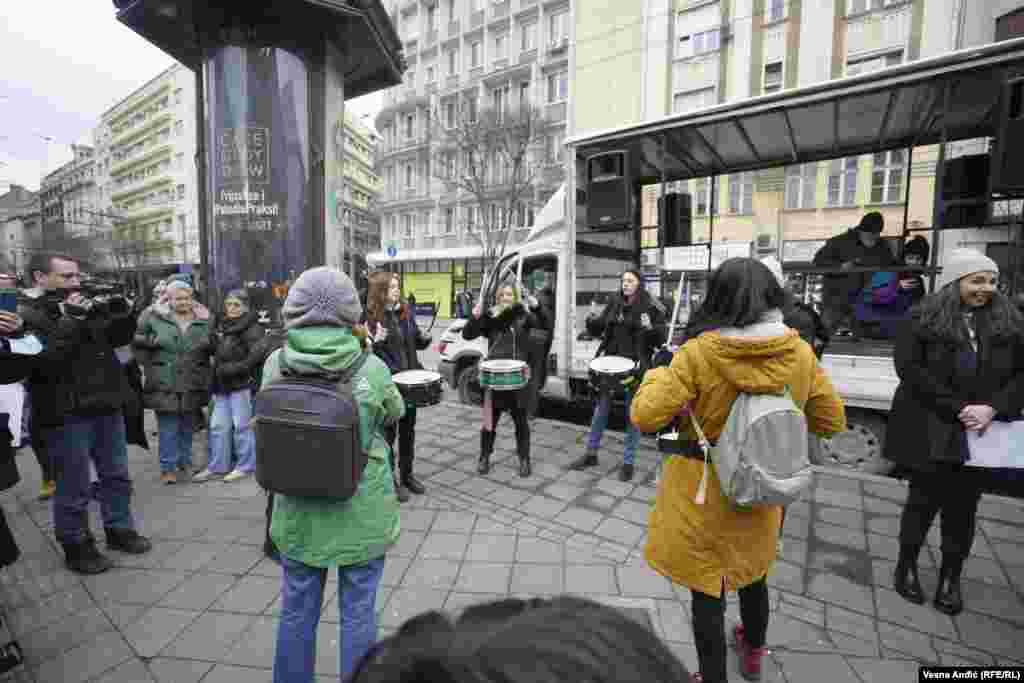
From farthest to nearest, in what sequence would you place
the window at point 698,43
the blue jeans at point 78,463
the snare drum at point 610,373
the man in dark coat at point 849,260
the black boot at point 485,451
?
the window at point 698,43 → the man in dark coat at point 849,260 → the black boot at point 485,451 → the snare drum at point 610,373 → the blue jeans at point 78,463

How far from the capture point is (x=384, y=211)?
36500mm

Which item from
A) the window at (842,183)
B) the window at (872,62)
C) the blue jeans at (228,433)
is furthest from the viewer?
the window at (842,183)

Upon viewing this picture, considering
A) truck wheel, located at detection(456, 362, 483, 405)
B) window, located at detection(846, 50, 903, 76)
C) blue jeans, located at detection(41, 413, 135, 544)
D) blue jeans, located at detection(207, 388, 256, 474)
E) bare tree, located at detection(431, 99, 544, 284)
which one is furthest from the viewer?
bare tree, located at detection(431, 99, 544, 284)

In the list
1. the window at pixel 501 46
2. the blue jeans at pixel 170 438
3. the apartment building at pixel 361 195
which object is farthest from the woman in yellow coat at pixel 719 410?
the window at pixel 501 46

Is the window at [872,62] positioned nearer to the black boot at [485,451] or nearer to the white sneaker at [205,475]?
the black boot at [485,451]

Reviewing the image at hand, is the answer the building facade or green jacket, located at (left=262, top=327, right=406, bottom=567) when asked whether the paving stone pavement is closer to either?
green jacket, located at (left=262, top=327, right=406, bottom=567)

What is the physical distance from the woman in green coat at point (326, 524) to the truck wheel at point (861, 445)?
15.4ft

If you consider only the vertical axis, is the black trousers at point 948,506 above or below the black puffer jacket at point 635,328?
below

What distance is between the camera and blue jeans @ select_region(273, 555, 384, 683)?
195 cm

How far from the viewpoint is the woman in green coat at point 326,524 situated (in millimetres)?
1927

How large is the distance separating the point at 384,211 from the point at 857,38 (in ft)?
91.4

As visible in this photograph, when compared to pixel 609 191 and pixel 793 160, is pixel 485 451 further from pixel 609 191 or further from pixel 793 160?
pixel 793 160

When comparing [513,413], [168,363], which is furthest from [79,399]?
[513,413]

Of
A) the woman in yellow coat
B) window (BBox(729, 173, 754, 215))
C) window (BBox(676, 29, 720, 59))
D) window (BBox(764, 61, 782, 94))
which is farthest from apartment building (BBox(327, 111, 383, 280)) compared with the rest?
the woman in yellow coat
